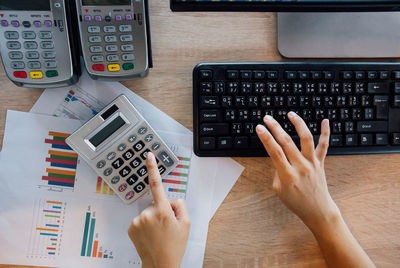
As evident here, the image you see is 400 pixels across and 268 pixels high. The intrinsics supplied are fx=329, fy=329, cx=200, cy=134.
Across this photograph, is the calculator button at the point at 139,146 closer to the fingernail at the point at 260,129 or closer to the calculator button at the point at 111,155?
the calculator button at the point at 111,155

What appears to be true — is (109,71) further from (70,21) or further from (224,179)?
(224,179)

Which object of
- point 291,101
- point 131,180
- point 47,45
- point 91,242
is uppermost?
point 47,45

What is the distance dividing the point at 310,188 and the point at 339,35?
0.26 m

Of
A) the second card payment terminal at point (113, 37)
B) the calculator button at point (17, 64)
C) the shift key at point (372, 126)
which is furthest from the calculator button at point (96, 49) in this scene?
the shift key at point (372, 126)

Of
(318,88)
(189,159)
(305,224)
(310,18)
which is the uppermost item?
(310,18)

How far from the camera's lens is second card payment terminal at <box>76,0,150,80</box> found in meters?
0.49

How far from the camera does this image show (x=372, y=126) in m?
0.55

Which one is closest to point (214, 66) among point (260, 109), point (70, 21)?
point (260, 109)

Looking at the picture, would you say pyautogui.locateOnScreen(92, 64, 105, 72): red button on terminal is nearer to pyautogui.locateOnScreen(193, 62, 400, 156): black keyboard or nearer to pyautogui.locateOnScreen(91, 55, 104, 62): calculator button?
pyautogui.locateOnScreen(91, 55, 104, 62): calculator button

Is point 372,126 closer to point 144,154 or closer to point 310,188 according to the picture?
point 310,188

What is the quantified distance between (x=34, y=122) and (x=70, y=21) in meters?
0.18

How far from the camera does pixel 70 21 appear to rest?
0.50 meters

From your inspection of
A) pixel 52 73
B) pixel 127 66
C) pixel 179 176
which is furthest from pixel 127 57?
pixel 179 176

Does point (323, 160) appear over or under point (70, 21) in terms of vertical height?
under
